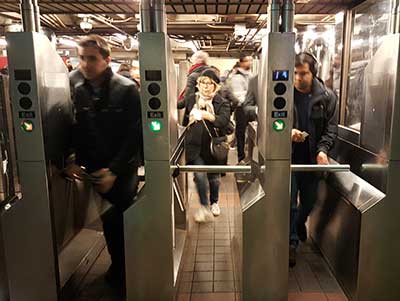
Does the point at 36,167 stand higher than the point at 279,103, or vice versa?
the point at 279,103

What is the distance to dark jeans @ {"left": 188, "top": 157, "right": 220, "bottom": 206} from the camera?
10.5ft

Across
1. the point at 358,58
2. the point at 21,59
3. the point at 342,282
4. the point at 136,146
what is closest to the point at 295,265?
the point at 342,282

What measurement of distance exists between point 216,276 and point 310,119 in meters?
1.17

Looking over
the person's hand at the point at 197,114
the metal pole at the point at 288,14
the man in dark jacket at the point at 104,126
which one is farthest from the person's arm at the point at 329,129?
the man in dark jacket at the point at 104,126

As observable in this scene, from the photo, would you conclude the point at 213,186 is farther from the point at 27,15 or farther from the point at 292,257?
the point at 27,15

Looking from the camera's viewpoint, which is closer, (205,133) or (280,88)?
(280,88)

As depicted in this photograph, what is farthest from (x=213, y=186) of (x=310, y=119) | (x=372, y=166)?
(x=372, y=166)

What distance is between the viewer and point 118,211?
7.11ft

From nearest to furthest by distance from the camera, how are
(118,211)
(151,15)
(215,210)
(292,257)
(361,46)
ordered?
(151,15) < (118,211) < (292,257) < (361,46) < (215,210)

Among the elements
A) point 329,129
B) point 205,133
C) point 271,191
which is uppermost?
point 329,129

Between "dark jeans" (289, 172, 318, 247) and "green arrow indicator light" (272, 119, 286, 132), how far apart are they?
85cm

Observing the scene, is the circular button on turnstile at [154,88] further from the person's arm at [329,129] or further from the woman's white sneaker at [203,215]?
the woman's white sneaker at [203,215]

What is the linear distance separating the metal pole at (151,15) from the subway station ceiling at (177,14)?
82 centimetres

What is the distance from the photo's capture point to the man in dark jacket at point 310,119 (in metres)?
2.39
